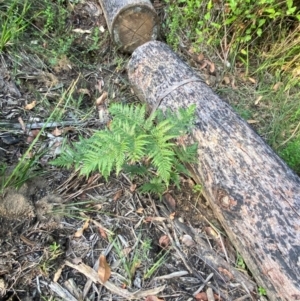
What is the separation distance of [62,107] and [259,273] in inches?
76.3

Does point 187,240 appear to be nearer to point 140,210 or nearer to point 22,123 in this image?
point 140,210

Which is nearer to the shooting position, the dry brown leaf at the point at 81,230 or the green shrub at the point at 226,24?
the dry brown leaf at the point at 81,230

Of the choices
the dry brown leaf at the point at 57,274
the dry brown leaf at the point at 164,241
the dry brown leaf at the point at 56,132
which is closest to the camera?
the dry brown leaf at the point at 57,274

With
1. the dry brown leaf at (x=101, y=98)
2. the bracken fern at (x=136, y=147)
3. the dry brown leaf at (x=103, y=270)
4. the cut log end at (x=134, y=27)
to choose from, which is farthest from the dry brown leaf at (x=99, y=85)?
the dry brown leaf at (x=103, y=270)

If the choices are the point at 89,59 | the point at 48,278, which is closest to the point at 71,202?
the point at 48,278

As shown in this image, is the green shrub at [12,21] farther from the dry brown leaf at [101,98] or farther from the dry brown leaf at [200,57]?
the dry brown leaf at [200,57]

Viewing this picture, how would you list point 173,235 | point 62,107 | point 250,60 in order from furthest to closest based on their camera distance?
point 250,60
point 62,107
point 173,235

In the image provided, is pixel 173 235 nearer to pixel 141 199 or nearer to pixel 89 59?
pixel 141 199

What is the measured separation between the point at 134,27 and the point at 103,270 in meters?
2.24

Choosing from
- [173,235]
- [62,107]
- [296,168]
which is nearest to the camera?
[173,235]

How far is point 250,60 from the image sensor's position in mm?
4020

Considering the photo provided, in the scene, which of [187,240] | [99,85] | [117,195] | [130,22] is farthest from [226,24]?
[187,240]

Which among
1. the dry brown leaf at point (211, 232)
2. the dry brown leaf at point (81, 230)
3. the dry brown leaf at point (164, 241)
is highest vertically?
the dry brown leaf at point (211, 232)

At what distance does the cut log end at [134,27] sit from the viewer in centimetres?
354
